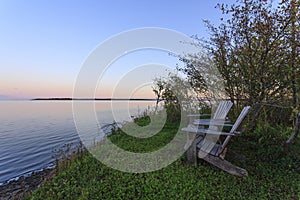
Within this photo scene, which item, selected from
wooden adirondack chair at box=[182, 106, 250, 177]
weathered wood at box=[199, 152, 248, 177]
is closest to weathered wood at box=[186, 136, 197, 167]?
wooden adirondack chair at box=[182, 106, 250, 177]

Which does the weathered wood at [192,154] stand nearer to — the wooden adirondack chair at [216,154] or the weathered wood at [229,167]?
the wooden adirondack chair at [216,154]

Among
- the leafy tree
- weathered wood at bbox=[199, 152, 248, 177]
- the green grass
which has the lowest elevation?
the green grass

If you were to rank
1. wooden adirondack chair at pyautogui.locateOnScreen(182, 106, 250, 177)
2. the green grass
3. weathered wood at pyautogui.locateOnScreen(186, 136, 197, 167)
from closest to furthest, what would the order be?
the green grass < wooden adirondack chair at pyautogui.locateOnScreen(182, 106, 250, 177) < weathered wood at pyautogui.locateOnScreen(186, 136, 197, 167)

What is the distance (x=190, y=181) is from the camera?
8.74ft

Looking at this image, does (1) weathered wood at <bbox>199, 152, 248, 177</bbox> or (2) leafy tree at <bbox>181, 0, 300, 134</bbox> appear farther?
(2) leafy tree at <bbox>181, 0, 300, 134</bbox>

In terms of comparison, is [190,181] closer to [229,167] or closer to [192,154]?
[192,154]

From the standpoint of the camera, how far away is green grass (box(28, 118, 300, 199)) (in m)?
2.42

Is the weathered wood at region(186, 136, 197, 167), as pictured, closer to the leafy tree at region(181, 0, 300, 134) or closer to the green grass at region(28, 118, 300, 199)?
the green grass at region(28, 118, 300, 199)

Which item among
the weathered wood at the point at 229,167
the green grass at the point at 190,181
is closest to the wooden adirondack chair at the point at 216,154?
the weathered wood at the point at 229,167

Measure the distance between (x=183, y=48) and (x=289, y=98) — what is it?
310 cm

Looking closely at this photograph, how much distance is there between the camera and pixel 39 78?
43.9 ft

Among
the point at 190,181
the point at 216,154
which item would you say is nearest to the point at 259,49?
the point at 216,154

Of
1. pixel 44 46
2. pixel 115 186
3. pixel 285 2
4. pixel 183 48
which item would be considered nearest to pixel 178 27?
pixel 183 48

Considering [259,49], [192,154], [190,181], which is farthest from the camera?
[259,49]
